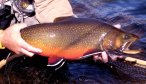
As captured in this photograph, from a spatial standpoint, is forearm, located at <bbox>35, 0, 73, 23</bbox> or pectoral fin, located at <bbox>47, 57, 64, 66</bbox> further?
forearm, located at <bbox>35, 0, 73, 23</bbox>

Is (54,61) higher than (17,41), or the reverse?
(17,41)

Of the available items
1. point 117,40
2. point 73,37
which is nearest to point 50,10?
point 73,37

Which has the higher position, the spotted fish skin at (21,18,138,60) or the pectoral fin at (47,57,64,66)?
the spotted fish skin at (21,18,138,60)

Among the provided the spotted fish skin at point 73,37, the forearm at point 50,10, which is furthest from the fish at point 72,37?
the forearm at point 50,10

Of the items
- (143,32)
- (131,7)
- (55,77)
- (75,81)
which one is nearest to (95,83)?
(75,81)

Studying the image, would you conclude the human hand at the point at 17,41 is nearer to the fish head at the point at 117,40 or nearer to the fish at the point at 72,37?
the fish at the point at 72,37

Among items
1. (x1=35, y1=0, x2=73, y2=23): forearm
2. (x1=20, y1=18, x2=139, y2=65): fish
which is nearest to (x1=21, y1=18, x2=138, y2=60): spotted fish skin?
(x1=20, y1=18, x2=139, y2=65): fish

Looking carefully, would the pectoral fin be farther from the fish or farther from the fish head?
the fish head

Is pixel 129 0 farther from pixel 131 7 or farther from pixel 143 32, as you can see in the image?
pixel 143 32

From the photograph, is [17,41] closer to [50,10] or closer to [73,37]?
[73,37]
